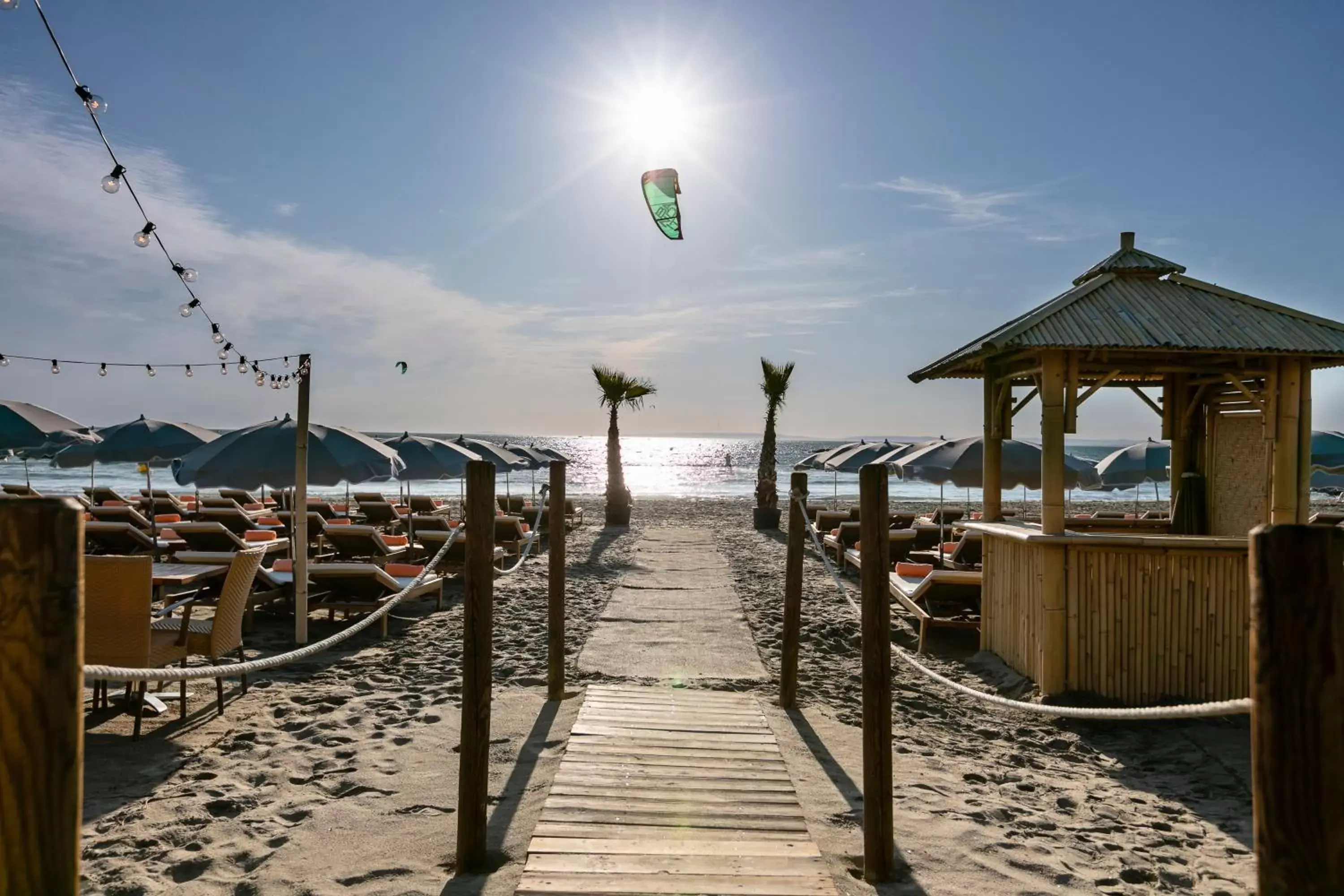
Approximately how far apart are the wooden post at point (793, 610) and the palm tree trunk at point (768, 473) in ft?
48.3

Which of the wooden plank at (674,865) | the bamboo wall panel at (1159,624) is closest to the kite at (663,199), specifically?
the bamboo wall panel at (1159,624)

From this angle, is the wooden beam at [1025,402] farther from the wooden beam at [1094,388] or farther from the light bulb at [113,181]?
the light bulb at [113,181]

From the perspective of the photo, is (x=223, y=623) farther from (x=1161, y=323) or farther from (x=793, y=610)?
(x=1161, y=323)

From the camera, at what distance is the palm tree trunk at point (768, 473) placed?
69.4 ft

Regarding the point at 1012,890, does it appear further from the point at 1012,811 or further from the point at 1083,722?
the point at 1083,722

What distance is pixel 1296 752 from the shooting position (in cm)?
166

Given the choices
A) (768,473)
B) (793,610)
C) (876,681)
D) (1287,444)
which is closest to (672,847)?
(876,681)

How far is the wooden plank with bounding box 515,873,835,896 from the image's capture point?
10.8ft

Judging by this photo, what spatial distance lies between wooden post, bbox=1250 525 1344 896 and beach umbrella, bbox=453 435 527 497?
1563 centimetres

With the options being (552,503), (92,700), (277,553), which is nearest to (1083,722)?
(552,503)

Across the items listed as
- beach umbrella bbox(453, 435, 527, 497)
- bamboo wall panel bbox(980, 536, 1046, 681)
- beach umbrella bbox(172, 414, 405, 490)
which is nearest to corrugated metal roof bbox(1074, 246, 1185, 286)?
bamboo wall panel bbox(980, 536, 1046, 681)

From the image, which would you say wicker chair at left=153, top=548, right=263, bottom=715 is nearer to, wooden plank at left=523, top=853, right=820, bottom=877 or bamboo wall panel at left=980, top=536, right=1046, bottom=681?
wooden plank at left=523, top=853, right=820, bottom=877

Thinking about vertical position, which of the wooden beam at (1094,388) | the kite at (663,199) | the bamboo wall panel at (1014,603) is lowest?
the bamboo wall panel at (1014,603)

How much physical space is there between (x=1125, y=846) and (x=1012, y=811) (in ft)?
1.83
